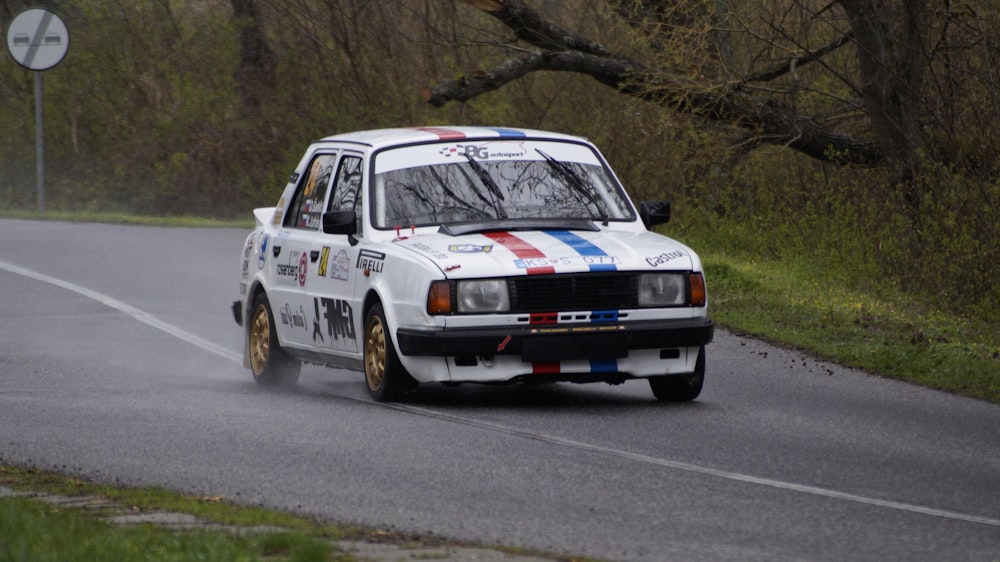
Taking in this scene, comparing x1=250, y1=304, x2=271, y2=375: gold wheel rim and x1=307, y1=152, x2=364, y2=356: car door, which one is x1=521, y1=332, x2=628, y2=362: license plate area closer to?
x1=307, y1=152, x2=364, y2=356: car door

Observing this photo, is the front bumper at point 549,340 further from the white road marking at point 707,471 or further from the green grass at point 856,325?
the green grass at point 856,325

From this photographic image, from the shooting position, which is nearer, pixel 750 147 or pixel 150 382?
pixel 150 382

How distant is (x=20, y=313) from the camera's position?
1689 centimetres

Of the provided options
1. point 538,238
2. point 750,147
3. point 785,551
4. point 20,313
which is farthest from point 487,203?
point 750,147

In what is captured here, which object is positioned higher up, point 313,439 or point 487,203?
point 487,203

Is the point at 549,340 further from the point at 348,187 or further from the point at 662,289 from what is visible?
the point at 348,187

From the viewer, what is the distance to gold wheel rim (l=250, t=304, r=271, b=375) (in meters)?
12.4

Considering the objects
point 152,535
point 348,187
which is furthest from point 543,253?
point 152,535

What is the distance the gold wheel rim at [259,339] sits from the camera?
40.7ft

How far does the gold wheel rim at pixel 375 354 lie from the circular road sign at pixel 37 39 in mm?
22287

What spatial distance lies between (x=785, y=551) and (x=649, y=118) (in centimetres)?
1949

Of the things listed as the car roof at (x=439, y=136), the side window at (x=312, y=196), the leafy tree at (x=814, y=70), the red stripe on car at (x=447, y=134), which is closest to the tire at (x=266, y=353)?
the side window at (x=312, y=196)

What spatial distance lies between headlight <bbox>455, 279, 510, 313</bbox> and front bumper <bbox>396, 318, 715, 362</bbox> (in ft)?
0.41

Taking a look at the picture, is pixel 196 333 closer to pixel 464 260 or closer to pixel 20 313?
pixel 20 313
